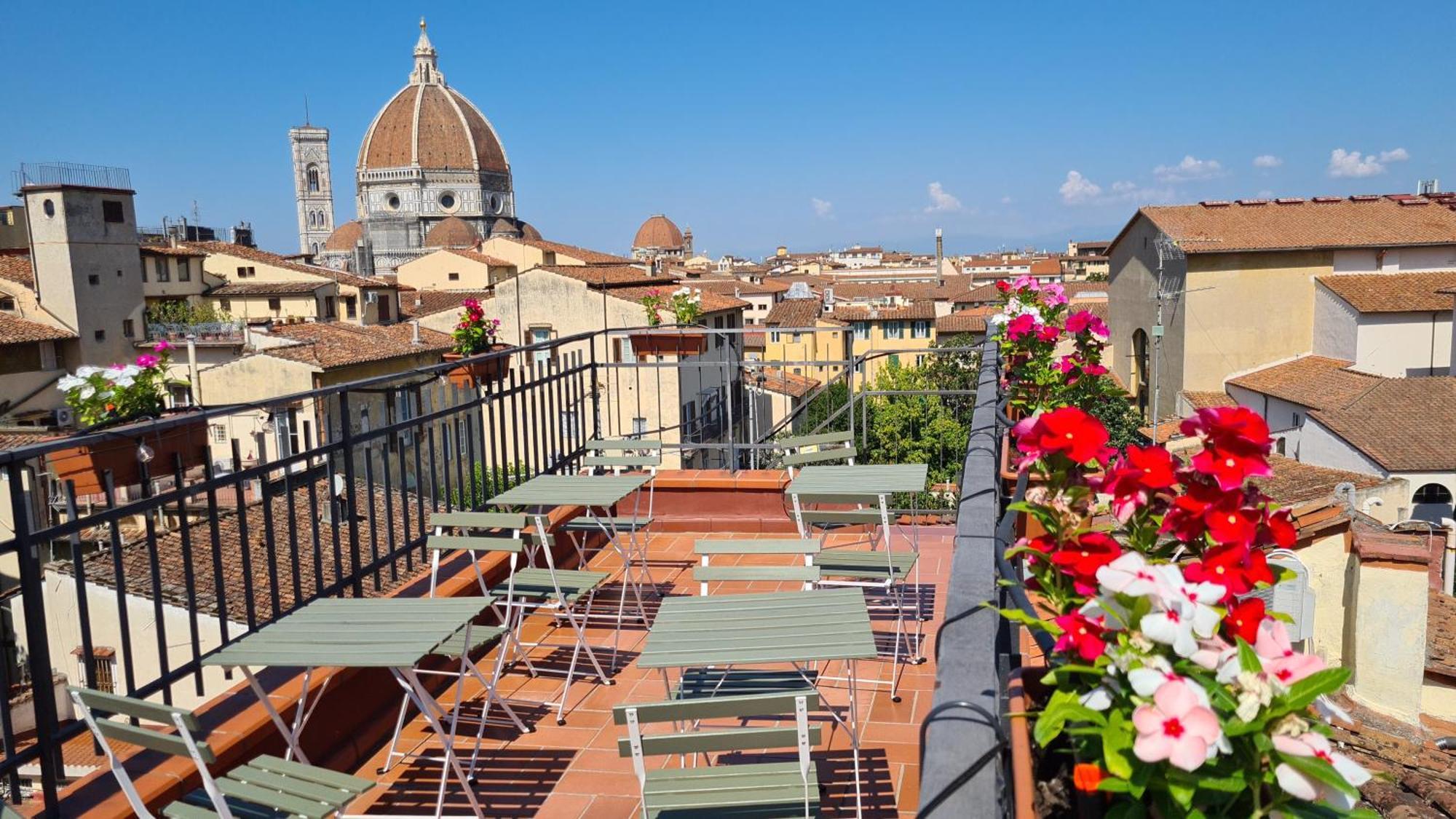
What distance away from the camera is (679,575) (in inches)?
246

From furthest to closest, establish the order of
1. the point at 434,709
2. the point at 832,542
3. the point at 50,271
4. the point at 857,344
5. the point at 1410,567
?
1. the point at 857,344
2. the point at 50,271
3. the point at 1410,567
4. the point at 832,542
5. the point at 434,709

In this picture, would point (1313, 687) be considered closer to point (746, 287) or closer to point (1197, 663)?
point (1197, 663)

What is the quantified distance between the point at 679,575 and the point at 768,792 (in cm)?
382

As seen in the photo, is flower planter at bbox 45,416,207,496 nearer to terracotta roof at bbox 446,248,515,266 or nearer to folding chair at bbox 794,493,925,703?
folding chair at bbox 794,493,925,703

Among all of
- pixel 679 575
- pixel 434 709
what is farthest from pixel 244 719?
pixel 679 575

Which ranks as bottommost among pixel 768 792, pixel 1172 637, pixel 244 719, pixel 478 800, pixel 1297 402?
pixel 1297 402

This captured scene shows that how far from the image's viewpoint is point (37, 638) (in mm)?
3006

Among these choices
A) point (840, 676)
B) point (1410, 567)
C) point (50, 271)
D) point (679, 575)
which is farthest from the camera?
point (50, 271)

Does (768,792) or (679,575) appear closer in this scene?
(768,792)

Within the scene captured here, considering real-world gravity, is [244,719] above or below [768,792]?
below

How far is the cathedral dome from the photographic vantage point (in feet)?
366

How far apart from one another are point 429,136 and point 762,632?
387ft

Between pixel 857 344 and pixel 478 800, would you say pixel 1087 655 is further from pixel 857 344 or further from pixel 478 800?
pixel 857 344

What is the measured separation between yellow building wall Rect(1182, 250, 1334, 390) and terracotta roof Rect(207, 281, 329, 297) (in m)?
40.3
